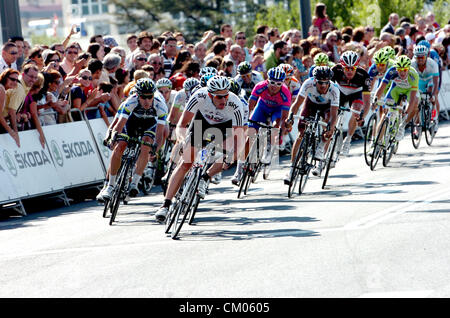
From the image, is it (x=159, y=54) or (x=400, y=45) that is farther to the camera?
(x=400, y=45)

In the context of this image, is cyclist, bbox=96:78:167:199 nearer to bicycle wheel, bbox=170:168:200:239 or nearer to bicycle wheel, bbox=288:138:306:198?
bicycle wheel, bbox=170:168:200:239

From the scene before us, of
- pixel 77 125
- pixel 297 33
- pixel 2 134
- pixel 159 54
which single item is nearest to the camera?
pixel 2 134

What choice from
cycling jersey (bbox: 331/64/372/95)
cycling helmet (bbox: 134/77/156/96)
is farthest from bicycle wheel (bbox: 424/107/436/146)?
cycling helmet (bbox: 134/77/156/96)

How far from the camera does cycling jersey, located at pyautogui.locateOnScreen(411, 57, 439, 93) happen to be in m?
18.7

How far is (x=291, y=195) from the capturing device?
13625 mm

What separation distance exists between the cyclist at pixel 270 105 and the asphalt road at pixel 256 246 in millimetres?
1002

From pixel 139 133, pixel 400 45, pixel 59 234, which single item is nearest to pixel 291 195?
pixel 139 133

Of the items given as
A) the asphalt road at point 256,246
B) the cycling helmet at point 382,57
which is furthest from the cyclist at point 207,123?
the cycling helmet at point 382,57

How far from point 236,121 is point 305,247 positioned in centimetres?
259

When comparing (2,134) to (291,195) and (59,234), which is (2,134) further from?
(291,195)

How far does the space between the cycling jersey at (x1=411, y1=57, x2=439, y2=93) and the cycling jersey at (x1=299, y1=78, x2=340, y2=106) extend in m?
4.70

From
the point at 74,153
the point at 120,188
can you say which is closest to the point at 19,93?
the point at 74,153

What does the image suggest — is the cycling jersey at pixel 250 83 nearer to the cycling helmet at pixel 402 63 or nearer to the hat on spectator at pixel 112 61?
the hat on spectator at pixel 112 61
